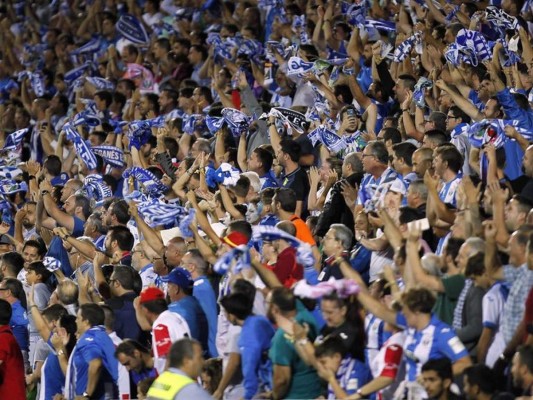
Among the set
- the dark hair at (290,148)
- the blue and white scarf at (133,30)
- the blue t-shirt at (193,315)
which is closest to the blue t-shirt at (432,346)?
the blue t-shirt at (193,315)

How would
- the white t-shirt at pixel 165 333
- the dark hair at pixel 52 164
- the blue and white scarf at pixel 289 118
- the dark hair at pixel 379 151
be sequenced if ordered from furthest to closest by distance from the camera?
1. the dark hair at pixel 52 164
2. the blue and white scarf at pixel 289 118
3. the dark hair at pixel 379 151
4. the white t-shirt at pixel 165 333

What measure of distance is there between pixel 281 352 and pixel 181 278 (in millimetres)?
1822

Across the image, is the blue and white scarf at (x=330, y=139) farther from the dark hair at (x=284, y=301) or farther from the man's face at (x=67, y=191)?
the dark hair at (x=284, y=301)

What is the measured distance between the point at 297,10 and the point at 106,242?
6135mm

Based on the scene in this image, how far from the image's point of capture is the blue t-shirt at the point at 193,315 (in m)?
9.26

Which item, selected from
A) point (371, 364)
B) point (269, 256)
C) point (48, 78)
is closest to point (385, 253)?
point (269, 256)

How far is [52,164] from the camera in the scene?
1498 cm

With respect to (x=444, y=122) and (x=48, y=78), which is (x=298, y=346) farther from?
(x=48, y=78)

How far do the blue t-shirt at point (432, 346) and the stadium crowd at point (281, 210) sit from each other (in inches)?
0.4

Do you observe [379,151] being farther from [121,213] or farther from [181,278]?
[121,213]

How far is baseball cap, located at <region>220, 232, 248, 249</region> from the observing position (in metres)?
9.40

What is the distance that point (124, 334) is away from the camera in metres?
10.0

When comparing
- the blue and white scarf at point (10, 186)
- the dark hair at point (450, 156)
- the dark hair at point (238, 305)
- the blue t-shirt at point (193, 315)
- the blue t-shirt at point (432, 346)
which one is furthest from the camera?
the blue and white scarf at point (10, 186)

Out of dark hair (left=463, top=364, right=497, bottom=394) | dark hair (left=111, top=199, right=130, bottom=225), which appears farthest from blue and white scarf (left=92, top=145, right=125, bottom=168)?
dark hair (left=463, top=364, right=497, bottom=394)
